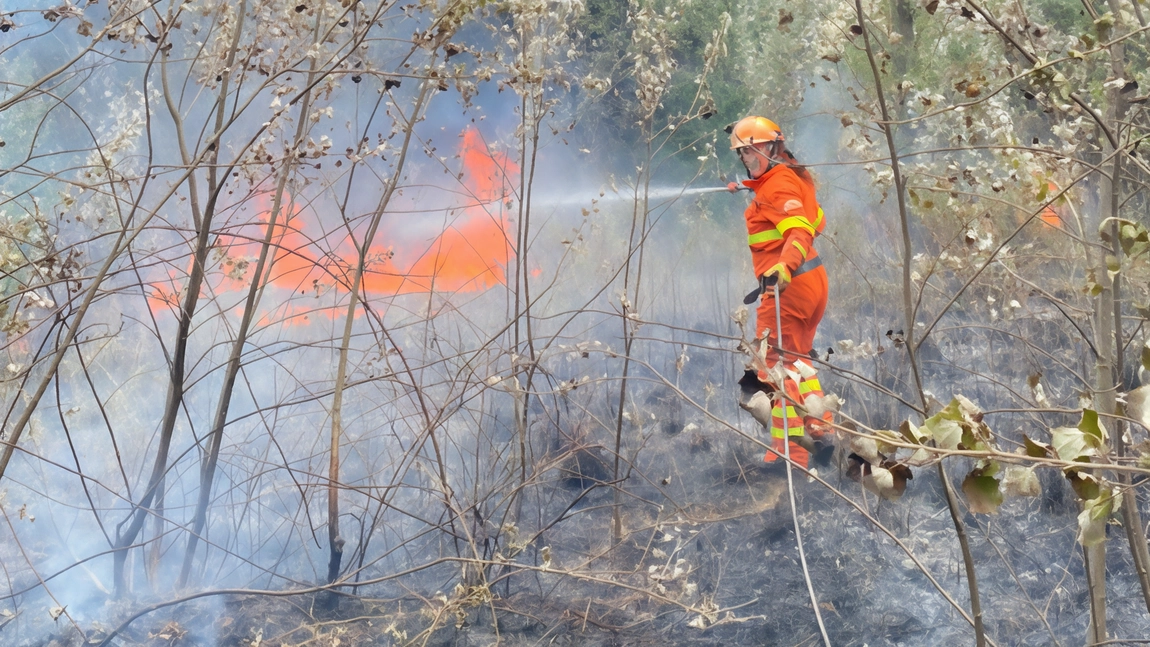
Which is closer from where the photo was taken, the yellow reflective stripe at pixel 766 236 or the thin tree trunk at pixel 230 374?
the thin tree trunk at pixel 230 374

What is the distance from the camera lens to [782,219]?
4098 millimetres

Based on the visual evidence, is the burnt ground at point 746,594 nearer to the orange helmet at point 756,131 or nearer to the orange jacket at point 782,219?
the orange jacket at point 782,219

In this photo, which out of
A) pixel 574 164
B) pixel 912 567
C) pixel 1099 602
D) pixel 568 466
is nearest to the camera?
pixel 1099 602

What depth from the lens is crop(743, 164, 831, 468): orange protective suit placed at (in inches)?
159

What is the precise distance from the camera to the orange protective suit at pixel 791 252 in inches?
159

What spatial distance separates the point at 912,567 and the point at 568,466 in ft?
5.61

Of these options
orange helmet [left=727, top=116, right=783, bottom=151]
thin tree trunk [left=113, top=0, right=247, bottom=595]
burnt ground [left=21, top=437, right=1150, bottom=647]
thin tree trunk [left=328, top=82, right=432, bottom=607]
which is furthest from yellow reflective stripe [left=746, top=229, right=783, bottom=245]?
thin tree trunk [left=113, top=0, right=247, bottom=595]

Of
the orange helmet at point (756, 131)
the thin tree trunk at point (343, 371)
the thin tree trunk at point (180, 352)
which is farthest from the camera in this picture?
the orange helmet at point (756, 131)

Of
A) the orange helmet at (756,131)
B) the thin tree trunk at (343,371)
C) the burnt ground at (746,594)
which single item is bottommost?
the burnt ground at (746,594)

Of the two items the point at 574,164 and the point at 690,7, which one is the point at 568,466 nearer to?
the point at 574,164

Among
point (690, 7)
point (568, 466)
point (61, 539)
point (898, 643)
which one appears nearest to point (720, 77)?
point (690, 7)

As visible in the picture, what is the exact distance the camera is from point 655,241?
21.6ft

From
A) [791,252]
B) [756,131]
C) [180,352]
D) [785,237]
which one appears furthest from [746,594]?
[180,352]

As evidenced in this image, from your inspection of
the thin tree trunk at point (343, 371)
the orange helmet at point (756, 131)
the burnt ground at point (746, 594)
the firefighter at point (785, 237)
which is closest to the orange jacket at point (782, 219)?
the firefighter at point (785, 237)
